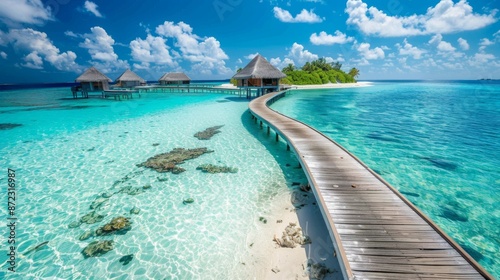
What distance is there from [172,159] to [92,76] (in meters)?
32.2

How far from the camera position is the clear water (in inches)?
173

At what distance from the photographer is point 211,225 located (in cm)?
551

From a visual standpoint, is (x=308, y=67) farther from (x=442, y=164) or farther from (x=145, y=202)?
(x=145, y=202)

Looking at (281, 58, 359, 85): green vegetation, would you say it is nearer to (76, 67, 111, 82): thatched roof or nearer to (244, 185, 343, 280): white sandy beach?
(76, 67, 111, 82): thatched roof

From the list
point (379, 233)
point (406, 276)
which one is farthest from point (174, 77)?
point (406, 276)

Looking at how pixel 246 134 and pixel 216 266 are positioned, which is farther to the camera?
pixel 246 134

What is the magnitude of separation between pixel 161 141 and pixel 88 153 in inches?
128

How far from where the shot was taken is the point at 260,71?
27.0 metres

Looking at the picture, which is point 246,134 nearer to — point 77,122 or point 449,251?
point 449,251

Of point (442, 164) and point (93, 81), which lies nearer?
point (442, 164)

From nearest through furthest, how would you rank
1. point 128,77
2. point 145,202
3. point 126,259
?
point 126,259, point 145,202, point 128,77

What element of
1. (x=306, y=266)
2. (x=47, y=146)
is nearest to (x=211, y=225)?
(x=306, y=266)

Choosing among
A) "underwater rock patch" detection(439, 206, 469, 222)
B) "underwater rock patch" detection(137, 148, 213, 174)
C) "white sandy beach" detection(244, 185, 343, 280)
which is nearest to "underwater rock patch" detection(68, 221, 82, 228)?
"underwater rock patch" detection(137, 148, 213, 174)

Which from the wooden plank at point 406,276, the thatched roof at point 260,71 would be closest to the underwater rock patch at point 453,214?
the wooden plank at point 406,276
